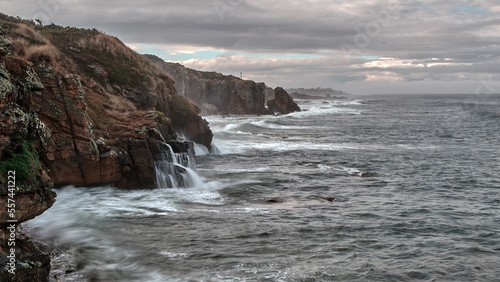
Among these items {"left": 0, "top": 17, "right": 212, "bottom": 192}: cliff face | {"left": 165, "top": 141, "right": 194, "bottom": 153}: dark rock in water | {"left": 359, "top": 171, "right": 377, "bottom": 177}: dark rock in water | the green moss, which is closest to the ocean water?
{"left": 359, "top": 171, "right": 377, "bottom": 177}: dark rock in water

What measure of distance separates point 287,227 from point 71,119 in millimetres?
10426

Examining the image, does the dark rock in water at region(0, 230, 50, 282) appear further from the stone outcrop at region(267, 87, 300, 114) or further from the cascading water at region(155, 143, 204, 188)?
the stone outcrop at region(267, 87, 300, 114)

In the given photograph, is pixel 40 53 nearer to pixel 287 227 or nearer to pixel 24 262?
pixel 287 227

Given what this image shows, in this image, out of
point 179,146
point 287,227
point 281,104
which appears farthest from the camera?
point 281,104

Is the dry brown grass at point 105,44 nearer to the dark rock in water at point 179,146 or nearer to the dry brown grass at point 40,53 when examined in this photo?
the dry brown grass at point 40,53

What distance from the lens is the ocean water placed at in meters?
12.7

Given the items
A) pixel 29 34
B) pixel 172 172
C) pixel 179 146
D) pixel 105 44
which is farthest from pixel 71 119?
pixel 105 44

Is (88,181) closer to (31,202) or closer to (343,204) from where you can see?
(31,202)

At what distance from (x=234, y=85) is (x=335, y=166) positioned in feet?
265

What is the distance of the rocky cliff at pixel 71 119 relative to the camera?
1061cm

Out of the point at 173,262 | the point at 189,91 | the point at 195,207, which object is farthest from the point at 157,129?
the point at 189,91

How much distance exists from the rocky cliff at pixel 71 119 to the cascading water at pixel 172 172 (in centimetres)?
55

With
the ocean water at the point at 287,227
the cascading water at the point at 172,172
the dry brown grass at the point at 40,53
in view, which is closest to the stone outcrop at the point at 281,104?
the ocean water at the point at 287,227

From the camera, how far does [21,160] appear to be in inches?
419
